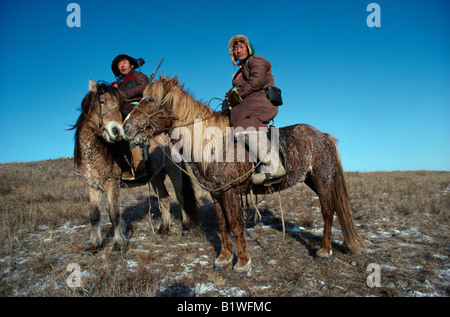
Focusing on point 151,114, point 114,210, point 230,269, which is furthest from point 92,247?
point 151,114

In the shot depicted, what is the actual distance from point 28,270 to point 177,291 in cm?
277

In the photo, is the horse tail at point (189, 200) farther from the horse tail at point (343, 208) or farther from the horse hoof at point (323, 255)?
the horse tail at point (343, 208)

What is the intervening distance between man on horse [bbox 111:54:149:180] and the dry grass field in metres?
1.66

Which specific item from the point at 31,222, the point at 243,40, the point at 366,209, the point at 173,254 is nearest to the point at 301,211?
the point at 366,209

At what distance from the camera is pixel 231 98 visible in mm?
4066

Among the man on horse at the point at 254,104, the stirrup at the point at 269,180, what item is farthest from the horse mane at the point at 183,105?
the stirrup at the point at 269,180

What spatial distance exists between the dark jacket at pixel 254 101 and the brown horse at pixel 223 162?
0.33 meters

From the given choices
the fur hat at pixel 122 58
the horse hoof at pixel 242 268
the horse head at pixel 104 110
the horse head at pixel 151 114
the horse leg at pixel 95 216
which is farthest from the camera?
the fur hat at pixel 122 58

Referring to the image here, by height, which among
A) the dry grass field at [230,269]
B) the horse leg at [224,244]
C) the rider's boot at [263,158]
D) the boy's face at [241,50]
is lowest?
the dry grass field at [230,269]

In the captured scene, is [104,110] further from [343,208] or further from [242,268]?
[343,208]

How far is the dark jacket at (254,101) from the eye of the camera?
12.5 feet

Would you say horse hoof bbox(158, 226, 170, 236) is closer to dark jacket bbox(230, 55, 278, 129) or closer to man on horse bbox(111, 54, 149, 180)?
man on horse bbox(111, 54, 149, 180)

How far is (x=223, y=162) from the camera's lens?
379 centimetres

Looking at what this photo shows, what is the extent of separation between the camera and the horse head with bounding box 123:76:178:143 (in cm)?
361
